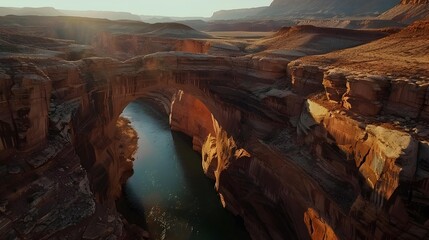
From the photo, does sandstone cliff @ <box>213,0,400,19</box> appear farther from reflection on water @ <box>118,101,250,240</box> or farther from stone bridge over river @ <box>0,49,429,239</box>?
stone bridge over river @ <box>0,49,429,239</box>

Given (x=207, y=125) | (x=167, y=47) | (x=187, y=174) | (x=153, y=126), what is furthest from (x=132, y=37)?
(x=187, y=174)

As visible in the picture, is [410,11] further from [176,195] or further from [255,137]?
[176,195]

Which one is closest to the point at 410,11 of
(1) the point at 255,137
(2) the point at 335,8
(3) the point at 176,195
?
(1) the point at 255,137

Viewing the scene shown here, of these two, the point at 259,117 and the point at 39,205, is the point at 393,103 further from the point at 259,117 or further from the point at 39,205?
the point at 39,205

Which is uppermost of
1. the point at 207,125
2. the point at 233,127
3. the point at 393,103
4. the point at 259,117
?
the point at 393,103

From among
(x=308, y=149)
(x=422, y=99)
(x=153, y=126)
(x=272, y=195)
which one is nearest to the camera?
(x=422, y=99)

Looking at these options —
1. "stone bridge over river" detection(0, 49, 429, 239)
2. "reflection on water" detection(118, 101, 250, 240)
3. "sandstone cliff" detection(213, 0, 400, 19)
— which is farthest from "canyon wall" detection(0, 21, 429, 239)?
"sandstone cliff" detection(213, 0, 400, 19)
